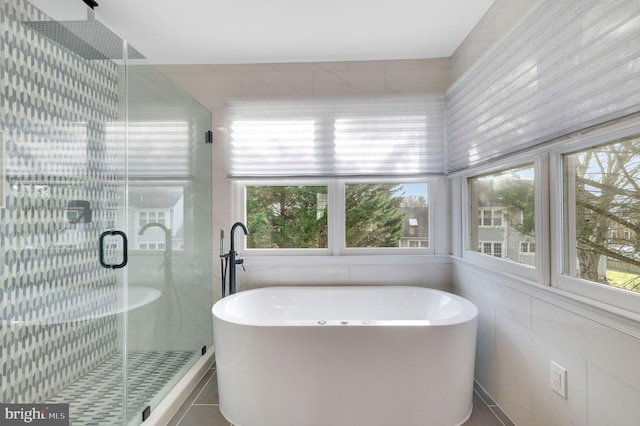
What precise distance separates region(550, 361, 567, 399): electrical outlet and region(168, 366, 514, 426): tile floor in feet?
1.54

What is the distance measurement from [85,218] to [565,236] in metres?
2.20

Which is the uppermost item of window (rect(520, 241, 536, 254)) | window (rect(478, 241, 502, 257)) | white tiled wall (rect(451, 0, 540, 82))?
white tiled wall (rect(451, 0, 540, 82))

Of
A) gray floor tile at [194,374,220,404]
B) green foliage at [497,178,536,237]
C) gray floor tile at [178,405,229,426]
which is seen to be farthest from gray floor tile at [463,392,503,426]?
gray floor tile at [194,374,220,404]

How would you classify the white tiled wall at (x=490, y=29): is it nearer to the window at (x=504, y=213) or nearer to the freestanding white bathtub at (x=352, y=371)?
the window at (x=504, y=213)

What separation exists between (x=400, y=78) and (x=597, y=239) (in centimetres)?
181

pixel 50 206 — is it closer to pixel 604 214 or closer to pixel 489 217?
pixel 604 214

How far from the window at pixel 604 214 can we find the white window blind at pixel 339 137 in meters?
1.15

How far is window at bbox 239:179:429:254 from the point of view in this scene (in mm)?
2709

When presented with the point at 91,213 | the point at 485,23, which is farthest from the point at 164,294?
the point at 485,23

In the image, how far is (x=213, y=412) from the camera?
185 centimetres

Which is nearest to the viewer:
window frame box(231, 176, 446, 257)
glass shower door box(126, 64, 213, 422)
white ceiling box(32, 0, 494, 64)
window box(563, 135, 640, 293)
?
window box(563, 135, 640, 293)

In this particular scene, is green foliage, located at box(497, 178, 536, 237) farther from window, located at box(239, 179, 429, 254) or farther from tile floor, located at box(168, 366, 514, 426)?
tile floor, located at box(168, 366, 514, 426)

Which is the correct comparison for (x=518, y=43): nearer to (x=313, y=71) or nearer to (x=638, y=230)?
(x=638, y=230)

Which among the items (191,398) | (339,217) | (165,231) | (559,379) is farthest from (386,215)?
(191,398)
